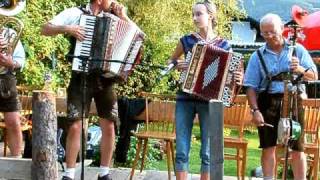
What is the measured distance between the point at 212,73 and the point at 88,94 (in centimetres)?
98

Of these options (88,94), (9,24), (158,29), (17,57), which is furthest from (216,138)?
(158,29)

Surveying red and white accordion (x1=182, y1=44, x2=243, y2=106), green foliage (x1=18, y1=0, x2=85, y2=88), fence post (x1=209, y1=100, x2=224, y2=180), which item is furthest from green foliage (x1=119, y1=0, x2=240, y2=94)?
fence post (x1=209, y1=100, x2=224, y2=180)

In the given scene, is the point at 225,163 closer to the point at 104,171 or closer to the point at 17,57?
the point at 104,171

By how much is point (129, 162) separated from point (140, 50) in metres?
3.59

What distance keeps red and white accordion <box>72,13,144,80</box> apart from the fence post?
1.28 m

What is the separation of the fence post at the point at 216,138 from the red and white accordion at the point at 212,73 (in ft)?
4.18

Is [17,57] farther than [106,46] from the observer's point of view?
Yes

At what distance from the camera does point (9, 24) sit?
5.30m

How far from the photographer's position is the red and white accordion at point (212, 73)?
512 cm

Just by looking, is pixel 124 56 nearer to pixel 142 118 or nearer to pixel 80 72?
pixel 80 72

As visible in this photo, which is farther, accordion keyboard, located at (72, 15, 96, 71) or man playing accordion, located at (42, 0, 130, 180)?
man playing accordion, located at (42, 0, 130, 180)

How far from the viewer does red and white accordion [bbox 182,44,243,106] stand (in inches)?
202

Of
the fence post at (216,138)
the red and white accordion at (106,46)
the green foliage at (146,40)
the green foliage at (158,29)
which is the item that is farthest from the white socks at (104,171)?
the green foliage at (158,29)

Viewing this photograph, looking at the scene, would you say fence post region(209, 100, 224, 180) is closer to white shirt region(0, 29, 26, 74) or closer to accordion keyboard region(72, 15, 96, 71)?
accordion keyboard region(72, 15, 96, 71)
